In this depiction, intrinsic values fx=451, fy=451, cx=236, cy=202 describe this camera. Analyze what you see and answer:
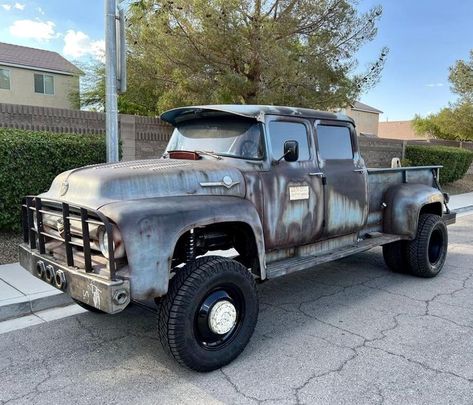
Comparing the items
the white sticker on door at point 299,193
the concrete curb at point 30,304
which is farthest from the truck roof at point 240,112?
the concrete curb at point 30,304

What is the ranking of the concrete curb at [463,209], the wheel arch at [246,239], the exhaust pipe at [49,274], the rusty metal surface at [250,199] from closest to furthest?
Result: the rusty metal surface at [250,199] < the exhaust pipe at [49,274] < the wheel arch at [246,239] < the concrete curb at [463,209]

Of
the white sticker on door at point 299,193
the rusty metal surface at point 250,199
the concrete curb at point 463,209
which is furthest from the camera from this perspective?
the concrete curb at point 463,209

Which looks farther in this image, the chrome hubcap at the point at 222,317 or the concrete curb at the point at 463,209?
the concrete curb at the point at 463,209

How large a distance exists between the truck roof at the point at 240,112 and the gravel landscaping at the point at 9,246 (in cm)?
339

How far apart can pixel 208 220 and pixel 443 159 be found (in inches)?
679

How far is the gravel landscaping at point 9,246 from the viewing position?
647cm

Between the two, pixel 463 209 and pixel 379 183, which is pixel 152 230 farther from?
pixel 463 209

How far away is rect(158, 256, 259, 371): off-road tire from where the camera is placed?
3.31 meters

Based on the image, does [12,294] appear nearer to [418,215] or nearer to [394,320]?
[394,320]

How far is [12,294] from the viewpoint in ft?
16.3

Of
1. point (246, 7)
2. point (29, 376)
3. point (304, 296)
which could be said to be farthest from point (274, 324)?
point (246, 7)

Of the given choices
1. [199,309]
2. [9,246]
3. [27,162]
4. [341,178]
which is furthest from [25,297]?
[341,178]

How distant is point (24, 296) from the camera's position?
4.91 m

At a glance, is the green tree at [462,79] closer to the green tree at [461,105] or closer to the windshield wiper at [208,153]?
the green tree at [461,105]
